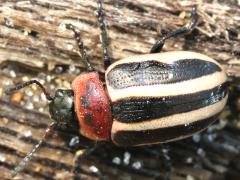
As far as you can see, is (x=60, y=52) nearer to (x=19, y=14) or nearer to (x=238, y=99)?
(x=19, y=14)

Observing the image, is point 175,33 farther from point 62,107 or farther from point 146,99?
point 62,107

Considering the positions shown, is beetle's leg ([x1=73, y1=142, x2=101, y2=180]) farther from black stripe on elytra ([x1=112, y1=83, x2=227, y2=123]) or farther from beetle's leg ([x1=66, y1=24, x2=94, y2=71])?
beetle's leg ([x1=66, y1=24, x2=94, y2=71])

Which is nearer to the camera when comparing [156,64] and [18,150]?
[156,64]

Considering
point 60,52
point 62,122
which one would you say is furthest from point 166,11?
point 62,122

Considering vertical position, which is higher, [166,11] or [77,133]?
[166,11]

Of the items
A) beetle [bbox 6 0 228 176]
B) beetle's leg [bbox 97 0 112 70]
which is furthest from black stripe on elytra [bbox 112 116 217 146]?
beetle's leg [bbox 97 0 112 70]

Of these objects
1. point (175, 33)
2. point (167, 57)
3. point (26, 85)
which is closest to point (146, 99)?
point (167, 57)

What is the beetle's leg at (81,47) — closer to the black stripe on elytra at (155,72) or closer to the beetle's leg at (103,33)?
the beetle's leg at (103,33)

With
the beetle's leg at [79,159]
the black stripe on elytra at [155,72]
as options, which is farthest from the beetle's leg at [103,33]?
the beetle's leg at [79,159]

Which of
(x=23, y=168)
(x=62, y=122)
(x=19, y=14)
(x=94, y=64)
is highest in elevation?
(x=19, y=14)
